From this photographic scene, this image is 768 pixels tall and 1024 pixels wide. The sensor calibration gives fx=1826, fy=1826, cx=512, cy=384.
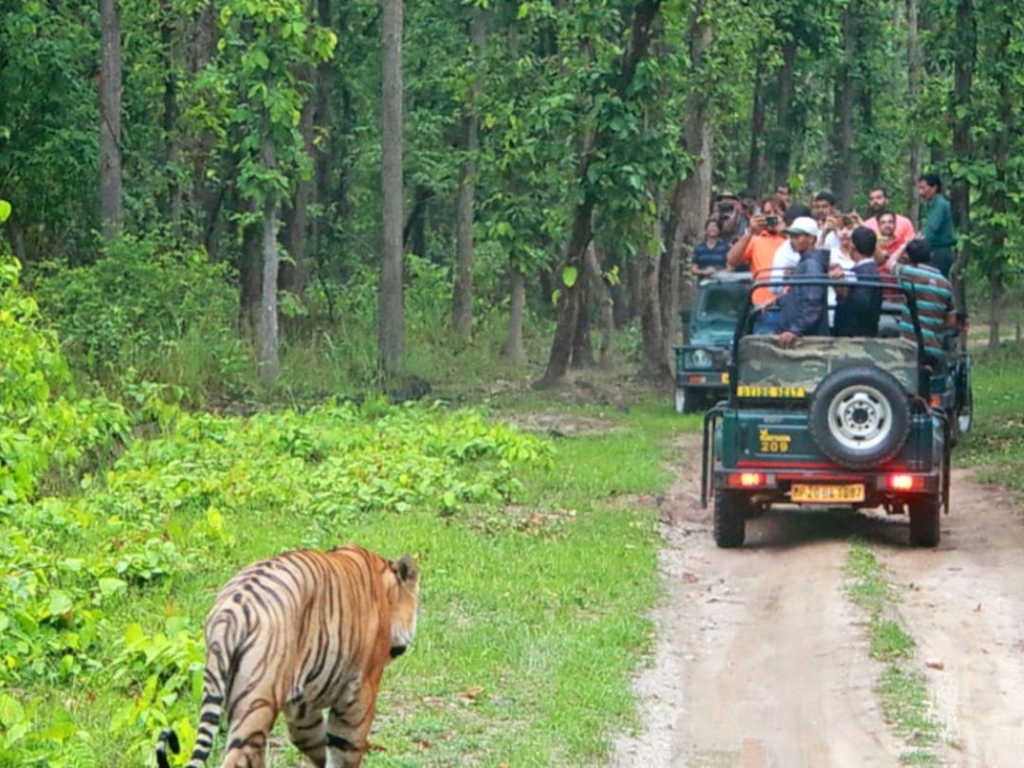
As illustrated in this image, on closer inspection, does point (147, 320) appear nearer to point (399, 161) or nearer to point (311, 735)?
point (399, 161)

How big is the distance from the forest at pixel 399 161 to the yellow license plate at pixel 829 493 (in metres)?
10.5

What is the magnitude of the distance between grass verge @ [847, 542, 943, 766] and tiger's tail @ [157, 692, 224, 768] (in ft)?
11.3

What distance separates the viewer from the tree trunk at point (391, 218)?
24016mm

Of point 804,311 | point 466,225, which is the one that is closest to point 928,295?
point 804,311

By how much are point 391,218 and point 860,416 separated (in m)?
12.7

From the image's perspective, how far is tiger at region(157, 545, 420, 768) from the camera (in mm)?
6371

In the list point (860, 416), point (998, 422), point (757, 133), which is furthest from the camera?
point (757, 133)

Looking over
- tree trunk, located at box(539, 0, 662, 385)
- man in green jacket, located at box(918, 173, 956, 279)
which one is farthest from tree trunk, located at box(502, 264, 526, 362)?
man in green jacket, located at box(918, 173, 956, 279)

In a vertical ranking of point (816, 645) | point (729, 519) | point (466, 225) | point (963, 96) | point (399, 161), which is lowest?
point (816, 645)

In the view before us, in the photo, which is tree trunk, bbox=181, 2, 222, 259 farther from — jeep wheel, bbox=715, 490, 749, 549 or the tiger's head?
the tiger's head

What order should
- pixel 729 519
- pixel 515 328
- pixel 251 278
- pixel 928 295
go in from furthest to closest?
pixel 515 328, pixel 251 278, pixel 928 295, pixel 729 519

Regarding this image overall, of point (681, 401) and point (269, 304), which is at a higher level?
point (269, 304)

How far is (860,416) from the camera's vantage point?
42.3 feet

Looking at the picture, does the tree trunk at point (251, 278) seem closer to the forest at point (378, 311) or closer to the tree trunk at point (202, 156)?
the forest at point (378, 311)
